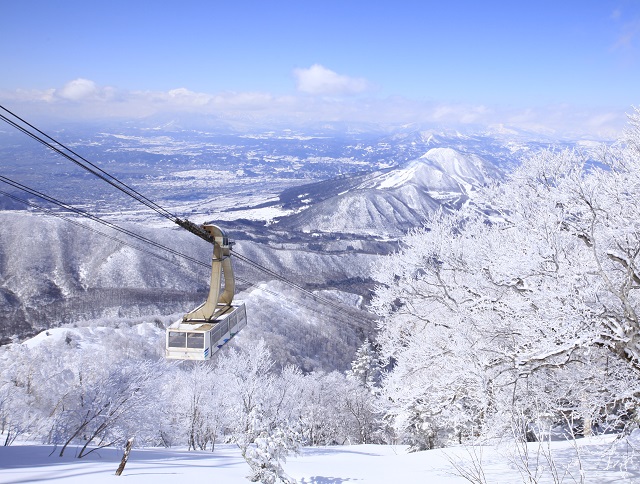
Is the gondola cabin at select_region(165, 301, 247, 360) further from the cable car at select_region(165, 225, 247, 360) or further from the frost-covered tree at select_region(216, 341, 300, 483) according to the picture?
the frost-covered tree at select_region(216, 341, 300, 483)

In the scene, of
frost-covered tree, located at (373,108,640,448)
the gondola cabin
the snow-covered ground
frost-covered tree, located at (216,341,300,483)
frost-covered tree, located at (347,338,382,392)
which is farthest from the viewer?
frost-covered tree, located at (347,338,382,392)

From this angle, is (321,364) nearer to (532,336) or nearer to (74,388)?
(74,388)

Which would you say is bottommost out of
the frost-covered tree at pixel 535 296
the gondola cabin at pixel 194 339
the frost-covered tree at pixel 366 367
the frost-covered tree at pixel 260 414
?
the frost-covered tree at pixel 366 367

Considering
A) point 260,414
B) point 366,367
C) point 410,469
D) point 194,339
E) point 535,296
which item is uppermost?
point 535,296

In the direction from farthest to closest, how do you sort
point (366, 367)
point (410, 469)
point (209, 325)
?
point (366, 367) → point (209, 325) → point (410, 469)

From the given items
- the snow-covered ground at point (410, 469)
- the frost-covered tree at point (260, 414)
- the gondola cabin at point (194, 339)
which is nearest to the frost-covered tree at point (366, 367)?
the frost-covered tree at point (260, 414)

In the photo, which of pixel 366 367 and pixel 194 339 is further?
pixel 366 367

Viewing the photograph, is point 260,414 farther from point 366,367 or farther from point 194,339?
point 366,367

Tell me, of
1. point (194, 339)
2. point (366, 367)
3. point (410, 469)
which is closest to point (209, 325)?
point (194, 339)

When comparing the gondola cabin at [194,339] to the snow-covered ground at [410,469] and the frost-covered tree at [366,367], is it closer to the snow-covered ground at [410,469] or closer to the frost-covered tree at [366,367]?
the snow-covered ground at [410,469]

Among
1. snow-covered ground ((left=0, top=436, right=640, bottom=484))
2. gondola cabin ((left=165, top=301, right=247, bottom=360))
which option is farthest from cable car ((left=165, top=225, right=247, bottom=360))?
snow-covered ground ((left=0, top=436, right=640, bottom=484))
